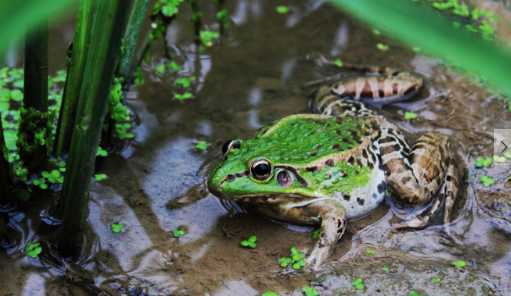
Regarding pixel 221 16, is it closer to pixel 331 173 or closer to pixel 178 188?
pixel 178 188

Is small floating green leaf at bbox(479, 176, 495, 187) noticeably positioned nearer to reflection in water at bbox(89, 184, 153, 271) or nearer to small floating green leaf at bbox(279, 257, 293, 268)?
small floating green leaf at bbox(279, 257, 293, 268)

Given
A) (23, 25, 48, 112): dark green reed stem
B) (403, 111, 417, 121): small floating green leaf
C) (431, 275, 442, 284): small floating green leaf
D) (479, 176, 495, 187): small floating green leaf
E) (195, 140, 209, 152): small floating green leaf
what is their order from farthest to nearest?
(403, 111, 417, 121): small floating green leaf → (195, 140, 209, 152): small floating green leaf → (479, 176, 495, 187): small floating green leaf → (431, 275, 442, 284): small floating green leaf → (23, 25, 48, 112): dark green reed stem

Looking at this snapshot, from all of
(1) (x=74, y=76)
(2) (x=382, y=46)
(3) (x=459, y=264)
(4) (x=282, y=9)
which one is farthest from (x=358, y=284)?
(4) (x=282, y=9)

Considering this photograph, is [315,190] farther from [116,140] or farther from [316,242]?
[116,140]

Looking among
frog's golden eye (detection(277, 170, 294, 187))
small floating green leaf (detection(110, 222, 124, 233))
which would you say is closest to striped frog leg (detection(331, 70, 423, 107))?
frog's golden eye (detection(277, 170, 294, 187))

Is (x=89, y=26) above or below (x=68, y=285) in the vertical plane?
above

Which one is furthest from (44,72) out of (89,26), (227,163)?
(227,163)

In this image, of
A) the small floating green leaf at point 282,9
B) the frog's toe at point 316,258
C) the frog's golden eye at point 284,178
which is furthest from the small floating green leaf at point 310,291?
the small floating green leaf at point 282,9
